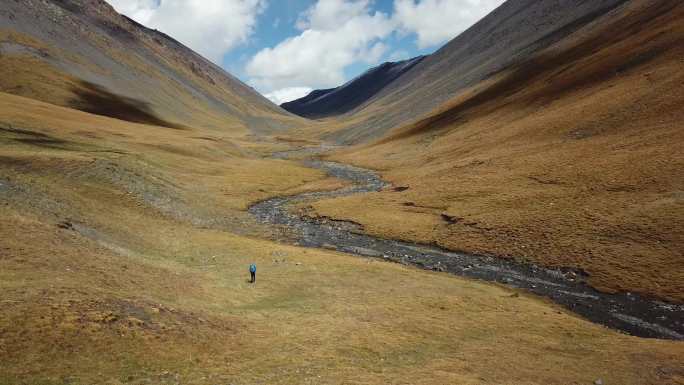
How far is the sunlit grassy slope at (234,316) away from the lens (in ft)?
59.3

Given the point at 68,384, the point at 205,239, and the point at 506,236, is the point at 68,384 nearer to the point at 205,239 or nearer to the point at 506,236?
the point at 205,239

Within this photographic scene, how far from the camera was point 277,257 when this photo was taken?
4275 centimetres

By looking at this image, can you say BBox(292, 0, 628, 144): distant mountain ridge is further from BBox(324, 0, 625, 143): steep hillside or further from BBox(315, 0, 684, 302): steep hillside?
BBox(315, 0, 684, 302): steep hillside

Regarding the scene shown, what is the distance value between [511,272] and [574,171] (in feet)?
85.9

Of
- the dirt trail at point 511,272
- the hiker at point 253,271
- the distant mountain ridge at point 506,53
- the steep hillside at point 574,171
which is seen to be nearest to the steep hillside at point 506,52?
the distant mountain ridge at point 506,53

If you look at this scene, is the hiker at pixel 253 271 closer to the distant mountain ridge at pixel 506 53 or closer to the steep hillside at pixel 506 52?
the distant mountain ridge at pixel 506 53

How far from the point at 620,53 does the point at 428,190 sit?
64.0 m

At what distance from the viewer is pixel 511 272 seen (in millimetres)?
41219

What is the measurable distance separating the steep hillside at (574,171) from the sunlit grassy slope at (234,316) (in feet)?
38.1

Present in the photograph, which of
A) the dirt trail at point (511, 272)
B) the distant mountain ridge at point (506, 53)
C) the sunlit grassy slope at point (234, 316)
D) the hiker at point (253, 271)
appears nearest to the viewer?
Answer: the sunlit grassy slope at point (234, 316)

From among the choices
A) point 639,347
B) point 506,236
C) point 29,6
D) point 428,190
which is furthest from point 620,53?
point 29,6

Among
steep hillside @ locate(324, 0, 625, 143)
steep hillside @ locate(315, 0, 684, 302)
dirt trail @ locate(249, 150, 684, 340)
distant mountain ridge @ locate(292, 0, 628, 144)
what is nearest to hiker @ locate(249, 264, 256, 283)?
dirt trail @ locate(249, 150, 684, 340)

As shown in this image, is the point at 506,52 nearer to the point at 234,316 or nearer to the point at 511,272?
the point at 511,272

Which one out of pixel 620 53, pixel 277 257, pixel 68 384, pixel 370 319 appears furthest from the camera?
pixel 620 53
